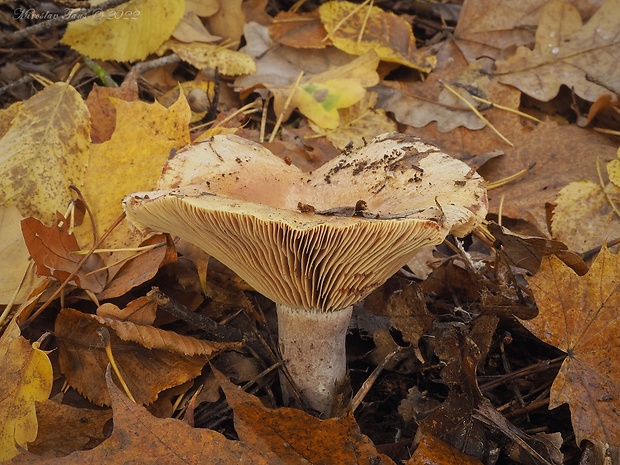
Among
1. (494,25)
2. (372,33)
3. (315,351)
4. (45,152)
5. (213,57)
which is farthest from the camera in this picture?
(494,25)

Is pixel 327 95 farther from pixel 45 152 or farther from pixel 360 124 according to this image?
pixel 45 152

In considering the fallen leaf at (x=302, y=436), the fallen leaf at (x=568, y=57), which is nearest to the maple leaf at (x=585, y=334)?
the fallen leaf at (x=302, y=436)

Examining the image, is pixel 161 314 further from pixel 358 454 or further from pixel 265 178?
pixel 358 454

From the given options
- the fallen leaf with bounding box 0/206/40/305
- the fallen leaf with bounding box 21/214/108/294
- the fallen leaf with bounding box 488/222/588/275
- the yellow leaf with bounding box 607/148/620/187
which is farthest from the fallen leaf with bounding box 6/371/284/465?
the yellow leaf with bounding box 607/148/620/187

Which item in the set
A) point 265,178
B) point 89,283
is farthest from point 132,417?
point 265,178

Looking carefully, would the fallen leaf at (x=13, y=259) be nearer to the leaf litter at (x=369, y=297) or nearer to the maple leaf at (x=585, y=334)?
the leaf litter at (x=369, y=297)

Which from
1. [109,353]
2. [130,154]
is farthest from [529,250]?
[130,154]
